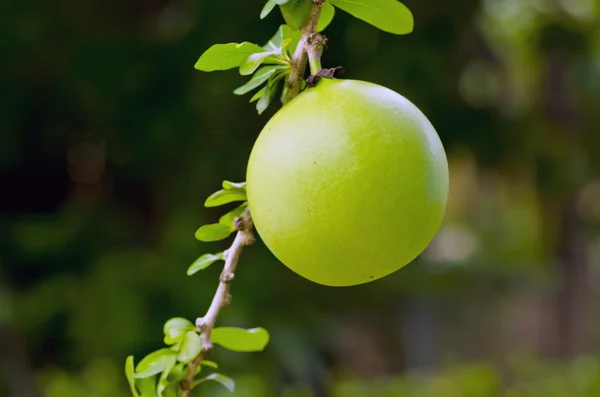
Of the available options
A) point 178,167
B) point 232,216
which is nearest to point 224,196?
point 232,216

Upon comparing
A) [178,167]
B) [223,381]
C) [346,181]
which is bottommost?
[178,167]

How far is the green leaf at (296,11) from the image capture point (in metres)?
0.23

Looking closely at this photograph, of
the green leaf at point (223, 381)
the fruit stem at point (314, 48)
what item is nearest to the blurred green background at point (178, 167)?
the green leaf at point (223, 381)

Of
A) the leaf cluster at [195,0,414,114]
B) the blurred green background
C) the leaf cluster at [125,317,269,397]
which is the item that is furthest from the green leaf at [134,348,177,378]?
the blurred green background

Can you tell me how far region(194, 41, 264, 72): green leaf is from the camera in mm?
240

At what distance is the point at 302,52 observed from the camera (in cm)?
23

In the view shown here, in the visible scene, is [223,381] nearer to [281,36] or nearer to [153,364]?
[153,364]

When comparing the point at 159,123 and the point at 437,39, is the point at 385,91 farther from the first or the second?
the point at 437,39

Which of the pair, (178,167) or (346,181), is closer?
(346,181)

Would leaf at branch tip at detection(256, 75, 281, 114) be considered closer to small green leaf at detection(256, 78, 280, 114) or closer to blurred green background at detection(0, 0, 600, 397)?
small green leaf at detection(256, 78, 280, 114)

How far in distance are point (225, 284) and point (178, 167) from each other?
1.17m

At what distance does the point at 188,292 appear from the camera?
1194 mm

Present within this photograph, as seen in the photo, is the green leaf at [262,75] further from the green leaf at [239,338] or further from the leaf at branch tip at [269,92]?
the green leaf at [239,338]

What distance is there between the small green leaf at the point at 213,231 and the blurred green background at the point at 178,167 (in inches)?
31.0
